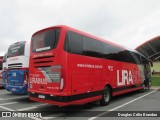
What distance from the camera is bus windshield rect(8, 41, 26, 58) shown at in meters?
10.7

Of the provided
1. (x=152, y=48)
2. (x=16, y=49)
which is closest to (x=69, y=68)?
(x=16, y=49)

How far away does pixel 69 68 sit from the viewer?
731cm

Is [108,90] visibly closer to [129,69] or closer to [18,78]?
[129,69]

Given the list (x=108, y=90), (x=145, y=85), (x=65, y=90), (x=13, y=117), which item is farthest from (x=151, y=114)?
(x=145, y=85)

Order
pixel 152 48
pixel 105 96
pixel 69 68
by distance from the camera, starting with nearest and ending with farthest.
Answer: pixel 69 68, pixel 105 96, pixel 152 48

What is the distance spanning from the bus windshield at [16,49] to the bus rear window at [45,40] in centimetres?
191

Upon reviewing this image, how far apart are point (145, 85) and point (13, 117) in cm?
1247

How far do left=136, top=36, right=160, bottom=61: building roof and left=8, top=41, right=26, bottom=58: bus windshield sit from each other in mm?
28758

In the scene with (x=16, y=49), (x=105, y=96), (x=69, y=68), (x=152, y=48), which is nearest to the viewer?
(x=69, y=68)

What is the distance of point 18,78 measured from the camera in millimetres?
10320

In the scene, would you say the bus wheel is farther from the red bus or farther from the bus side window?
the bus side window

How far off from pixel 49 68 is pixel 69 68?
0.90 meters

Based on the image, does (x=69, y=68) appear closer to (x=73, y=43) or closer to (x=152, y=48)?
(x=73, y=43)

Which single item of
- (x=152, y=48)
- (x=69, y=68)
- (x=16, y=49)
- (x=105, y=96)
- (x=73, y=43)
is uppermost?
(x=152, y=48)
